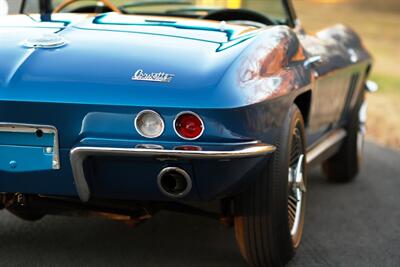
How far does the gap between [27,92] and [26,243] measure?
1.31 metres

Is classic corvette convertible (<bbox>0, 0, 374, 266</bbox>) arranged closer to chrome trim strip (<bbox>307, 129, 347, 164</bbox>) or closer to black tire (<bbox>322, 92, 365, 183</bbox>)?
chrome trim strip (<bbox>307, 129, 347, 164</bbox>)

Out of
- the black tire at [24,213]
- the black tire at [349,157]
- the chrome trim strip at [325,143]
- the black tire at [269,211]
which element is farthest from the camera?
the black tire at [349,157]

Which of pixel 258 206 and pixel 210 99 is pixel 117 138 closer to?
pixel 210 99

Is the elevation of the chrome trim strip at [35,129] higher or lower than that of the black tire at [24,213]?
higher

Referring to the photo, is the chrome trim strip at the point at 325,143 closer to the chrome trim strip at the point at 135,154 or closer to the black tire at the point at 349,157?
the black tire at the point at 349,157

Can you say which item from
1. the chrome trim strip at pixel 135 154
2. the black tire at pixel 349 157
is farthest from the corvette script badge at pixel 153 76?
the black tire at pixel 349 157

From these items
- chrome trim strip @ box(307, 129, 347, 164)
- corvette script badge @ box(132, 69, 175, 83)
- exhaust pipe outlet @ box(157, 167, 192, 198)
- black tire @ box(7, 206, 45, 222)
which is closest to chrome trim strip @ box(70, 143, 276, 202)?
exhaust pipe outlet @ box(157, 167, 192, 198)

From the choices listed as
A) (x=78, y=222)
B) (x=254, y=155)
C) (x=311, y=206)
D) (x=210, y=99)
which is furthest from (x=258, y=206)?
(x=311, y=206)

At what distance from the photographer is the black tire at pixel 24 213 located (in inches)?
168

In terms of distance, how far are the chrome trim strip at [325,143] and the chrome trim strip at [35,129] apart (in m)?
1.95

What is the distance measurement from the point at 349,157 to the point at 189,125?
130 inches

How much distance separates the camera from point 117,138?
358 centimetres

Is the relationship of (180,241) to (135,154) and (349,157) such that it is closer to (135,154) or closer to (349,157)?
(135,154)

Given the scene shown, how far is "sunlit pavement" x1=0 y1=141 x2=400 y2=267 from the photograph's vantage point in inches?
175
